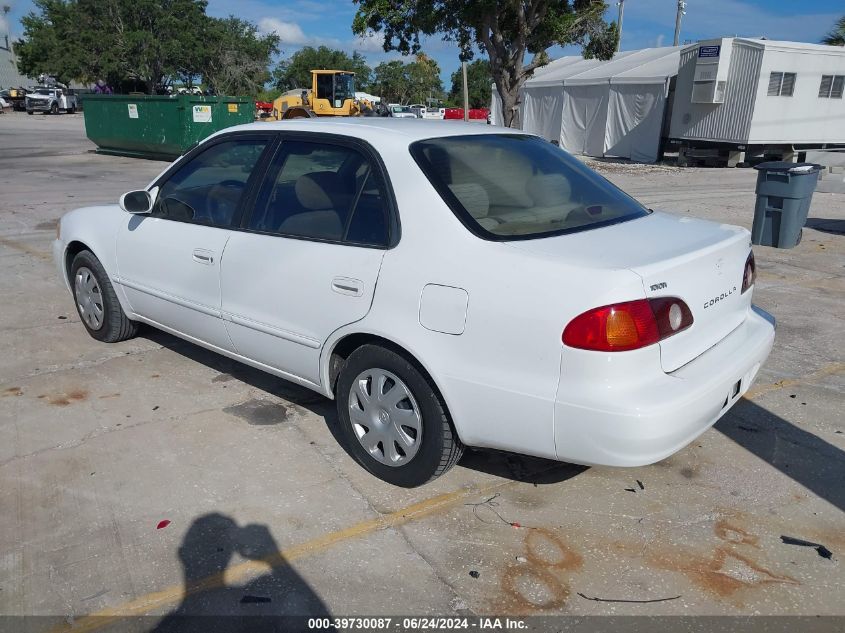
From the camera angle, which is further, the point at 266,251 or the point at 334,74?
the point at 334,74

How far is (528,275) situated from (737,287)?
1179mm

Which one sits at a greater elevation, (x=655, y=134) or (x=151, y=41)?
(x=151, y=41)

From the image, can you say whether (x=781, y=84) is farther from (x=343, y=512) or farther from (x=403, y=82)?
(x=403, y=82)

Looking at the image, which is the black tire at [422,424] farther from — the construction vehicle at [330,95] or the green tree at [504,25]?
the construction vehicle at [330,95]

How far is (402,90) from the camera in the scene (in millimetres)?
84312

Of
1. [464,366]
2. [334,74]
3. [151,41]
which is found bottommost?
[464,366]

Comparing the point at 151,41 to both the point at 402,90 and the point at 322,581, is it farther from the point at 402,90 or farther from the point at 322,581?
the point at 322,581

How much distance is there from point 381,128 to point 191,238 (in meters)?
1.39

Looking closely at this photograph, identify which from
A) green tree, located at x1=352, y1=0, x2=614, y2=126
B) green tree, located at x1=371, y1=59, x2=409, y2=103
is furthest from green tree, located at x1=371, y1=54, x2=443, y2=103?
green tree, located at x1=352, y1=0, x2=614, y2=126

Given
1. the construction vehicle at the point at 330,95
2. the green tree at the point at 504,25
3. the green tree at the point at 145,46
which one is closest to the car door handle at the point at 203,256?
the green tree at the point at 504,25

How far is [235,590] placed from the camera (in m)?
2.71

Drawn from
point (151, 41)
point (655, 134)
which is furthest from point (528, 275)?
point (151, 41)

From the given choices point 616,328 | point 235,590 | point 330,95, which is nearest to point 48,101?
point 330,95

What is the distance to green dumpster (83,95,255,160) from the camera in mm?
18062
